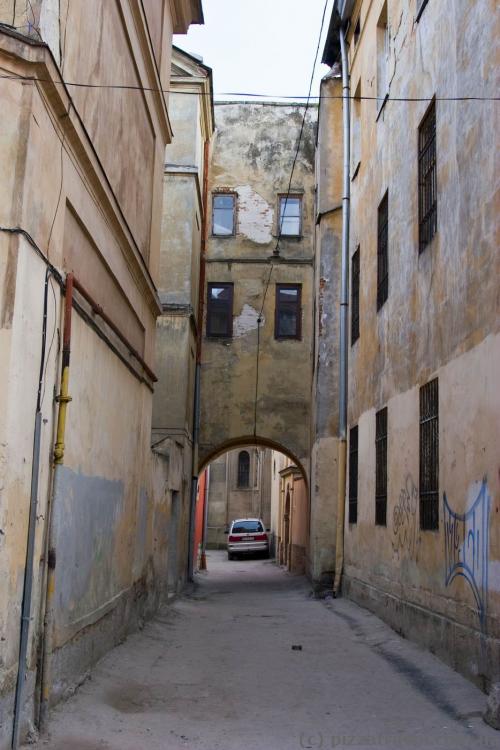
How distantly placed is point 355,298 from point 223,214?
8.42m

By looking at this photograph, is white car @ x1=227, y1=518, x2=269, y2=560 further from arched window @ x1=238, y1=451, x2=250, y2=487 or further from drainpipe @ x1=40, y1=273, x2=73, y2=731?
drainpipe @ x1=40, y1=273, x2=73, y2=731

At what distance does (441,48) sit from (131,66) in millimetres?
3437

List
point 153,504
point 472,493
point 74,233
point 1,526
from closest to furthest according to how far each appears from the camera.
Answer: point 1,526
point 74,233
point 472,493
point 153,504

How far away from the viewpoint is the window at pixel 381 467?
1245 cm

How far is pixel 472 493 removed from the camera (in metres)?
7.86

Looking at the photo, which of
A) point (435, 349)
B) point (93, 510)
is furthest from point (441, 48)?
point (93, 510)

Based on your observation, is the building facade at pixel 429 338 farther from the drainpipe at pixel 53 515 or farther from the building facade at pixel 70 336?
the drainpipe at pixel 53 515

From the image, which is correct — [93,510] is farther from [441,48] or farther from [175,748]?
[441,48]

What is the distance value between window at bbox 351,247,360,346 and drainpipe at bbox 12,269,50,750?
10177mm

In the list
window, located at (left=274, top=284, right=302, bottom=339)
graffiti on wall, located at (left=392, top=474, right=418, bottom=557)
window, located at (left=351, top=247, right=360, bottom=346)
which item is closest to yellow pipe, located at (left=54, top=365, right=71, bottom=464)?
graffiti on wall, located at (left=392, top=474, right=418, bottom=557)

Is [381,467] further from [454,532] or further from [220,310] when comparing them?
[220,310]

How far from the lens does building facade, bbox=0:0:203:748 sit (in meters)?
5.42

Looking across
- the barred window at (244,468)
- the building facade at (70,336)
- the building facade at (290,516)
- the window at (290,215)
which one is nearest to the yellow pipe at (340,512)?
the building facade at (290,516)

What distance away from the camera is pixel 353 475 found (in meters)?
15.6
